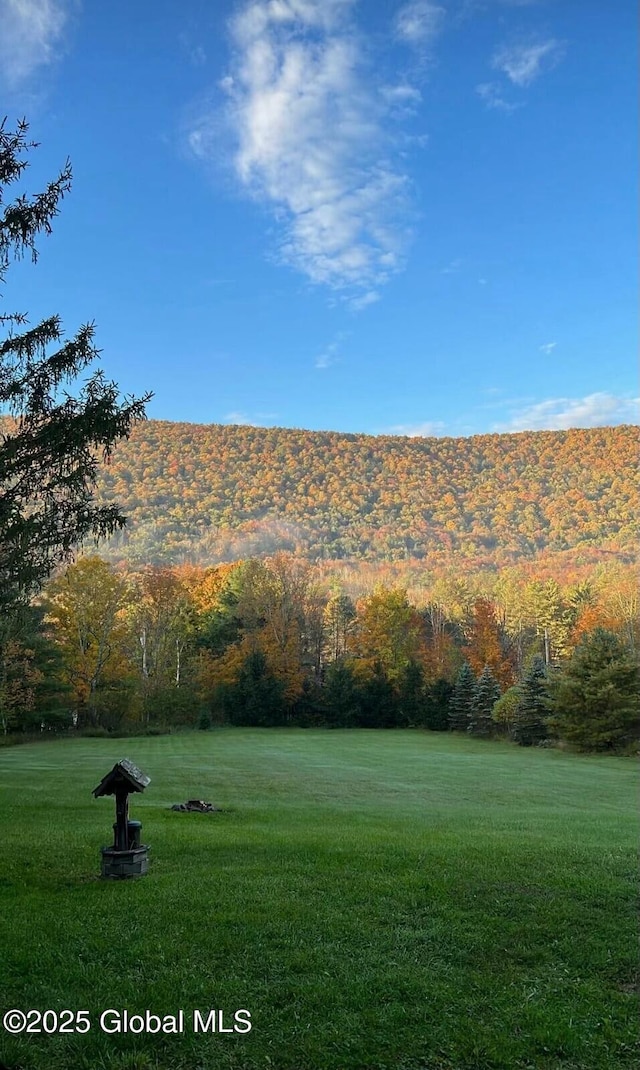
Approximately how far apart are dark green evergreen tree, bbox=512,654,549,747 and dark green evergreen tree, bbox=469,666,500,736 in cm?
439

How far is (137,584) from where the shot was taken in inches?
1906

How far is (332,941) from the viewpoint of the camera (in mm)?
5336

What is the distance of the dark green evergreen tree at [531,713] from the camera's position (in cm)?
3666

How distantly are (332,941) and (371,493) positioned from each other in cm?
11898

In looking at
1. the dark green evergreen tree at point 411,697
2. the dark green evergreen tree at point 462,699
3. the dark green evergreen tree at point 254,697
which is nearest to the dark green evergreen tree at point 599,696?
the dark green evergreen tree at point 462,699

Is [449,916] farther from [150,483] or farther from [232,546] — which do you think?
[150,483]

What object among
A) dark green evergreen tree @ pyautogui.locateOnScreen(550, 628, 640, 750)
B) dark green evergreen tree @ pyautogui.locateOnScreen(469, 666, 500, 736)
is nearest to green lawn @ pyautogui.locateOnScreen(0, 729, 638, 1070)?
dark green evergreen tree @ pyautogui.locateOnScreen(550, 628, 640, 750)

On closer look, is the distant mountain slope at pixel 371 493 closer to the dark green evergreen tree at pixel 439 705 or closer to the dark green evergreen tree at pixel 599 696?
the dark green evergreen tree at pixel 439 705

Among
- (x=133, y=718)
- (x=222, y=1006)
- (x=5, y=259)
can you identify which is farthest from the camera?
(x=133, y=718)

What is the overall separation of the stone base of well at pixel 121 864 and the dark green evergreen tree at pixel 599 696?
28.7 metres

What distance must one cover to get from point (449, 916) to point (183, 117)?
42.9 ft

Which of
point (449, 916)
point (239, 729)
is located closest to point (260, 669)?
point (239, 729)

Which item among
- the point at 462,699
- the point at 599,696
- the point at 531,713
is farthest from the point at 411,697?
the point at 599,696

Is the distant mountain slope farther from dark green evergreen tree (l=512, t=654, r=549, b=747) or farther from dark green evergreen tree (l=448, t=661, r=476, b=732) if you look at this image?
dark green evergreen tree (l=512, t=654, r=549, b=747)
